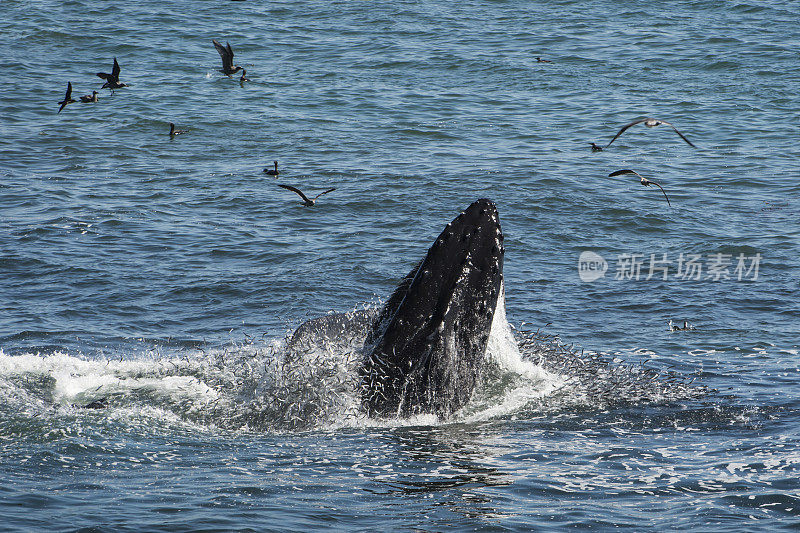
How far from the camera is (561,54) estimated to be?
34531 millimetres

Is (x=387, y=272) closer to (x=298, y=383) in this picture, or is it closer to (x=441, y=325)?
(x=298, y=383)

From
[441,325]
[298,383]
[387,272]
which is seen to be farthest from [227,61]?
[441,325]

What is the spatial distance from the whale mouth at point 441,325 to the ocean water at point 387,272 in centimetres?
40

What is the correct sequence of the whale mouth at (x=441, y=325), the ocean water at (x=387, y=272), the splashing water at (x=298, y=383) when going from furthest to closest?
the splashing water at (x=298, y=383) → the whale mouth at (x=441, y=325) → the ocean water at (x=387, y=272)

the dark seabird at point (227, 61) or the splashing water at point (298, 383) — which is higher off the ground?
the dark seabird at point (227, 61)

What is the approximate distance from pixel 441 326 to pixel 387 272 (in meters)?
7.16

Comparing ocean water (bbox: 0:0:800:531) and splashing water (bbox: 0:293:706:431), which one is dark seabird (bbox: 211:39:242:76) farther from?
splashing water (bbox: 0:293:706:431)

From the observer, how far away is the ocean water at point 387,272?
29.5 ft

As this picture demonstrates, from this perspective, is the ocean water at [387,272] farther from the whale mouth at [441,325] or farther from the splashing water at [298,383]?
the whale mouth at [441,325]

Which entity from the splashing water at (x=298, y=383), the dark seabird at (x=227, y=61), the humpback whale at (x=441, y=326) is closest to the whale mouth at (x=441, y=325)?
the humpback whale at (x=441, y=326)

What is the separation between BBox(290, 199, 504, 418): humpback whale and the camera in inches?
378

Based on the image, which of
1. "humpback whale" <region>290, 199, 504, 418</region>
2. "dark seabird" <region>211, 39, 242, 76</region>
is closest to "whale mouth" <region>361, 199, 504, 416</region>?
"humpback whale" <region>290, 199, 504, 418</region>

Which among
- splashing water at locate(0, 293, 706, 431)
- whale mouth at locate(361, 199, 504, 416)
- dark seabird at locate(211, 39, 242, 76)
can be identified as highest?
dark seabird at locate(211, 39, 242, 76)

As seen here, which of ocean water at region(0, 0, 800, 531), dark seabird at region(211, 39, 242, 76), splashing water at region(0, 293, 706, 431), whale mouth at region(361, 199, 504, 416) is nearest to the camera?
ocean water at region(0, 0, 800, 531)
